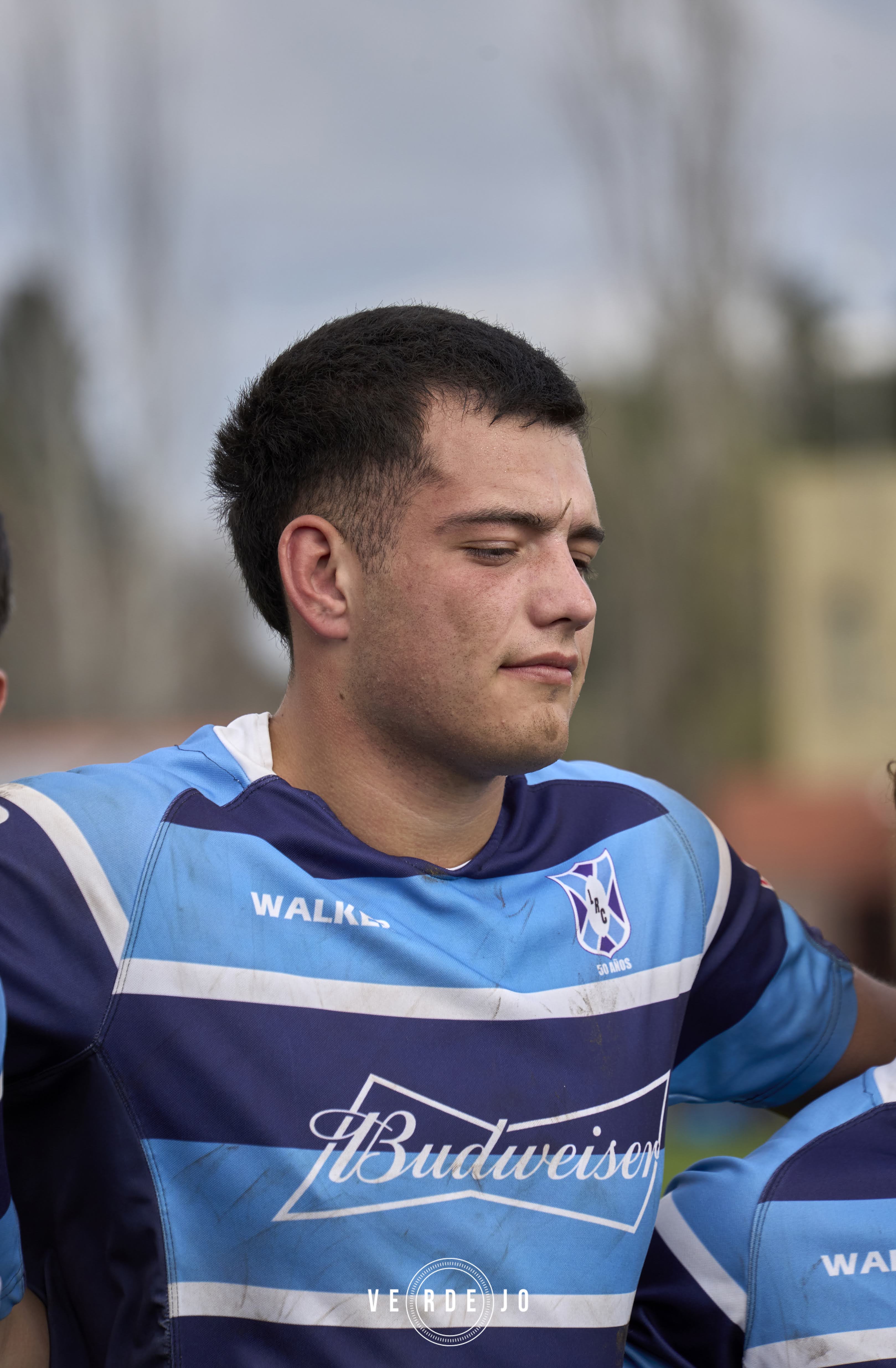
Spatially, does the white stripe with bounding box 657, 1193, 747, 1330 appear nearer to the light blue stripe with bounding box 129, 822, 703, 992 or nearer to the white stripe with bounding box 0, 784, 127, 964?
the light blue stripe with bounding box 129, 822, 703, 992

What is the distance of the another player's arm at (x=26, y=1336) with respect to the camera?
1787 mm

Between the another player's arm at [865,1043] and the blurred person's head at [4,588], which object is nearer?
the another player's arm at [865,1043]

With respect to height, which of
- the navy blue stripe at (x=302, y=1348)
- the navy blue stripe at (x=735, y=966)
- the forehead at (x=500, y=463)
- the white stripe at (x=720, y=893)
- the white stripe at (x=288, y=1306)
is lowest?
the navy blue stripe at (x=302, y=1348)

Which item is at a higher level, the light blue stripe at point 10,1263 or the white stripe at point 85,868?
the white stripe at point 85,868

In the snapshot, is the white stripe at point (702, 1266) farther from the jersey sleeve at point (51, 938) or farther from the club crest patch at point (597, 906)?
the jersey sleeve at point (51, 938)

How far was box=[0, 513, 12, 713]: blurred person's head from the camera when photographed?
7.97 feet

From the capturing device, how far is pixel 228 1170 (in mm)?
1761

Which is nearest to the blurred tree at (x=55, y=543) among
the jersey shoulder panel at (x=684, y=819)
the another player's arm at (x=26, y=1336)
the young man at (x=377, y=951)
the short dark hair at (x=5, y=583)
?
the short dark hair at (x=5, y=583)

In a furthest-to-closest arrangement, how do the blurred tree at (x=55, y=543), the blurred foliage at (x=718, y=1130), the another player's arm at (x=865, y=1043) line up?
the blurred tree at (x=55, y=543)
the blurred foliage at (x=718, y=1130)
the another player's arm at (x=865, y=1043)

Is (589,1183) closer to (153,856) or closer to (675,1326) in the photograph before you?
(675,1326)

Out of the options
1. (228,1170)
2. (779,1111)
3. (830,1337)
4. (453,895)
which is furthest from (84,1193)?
(779,1111)

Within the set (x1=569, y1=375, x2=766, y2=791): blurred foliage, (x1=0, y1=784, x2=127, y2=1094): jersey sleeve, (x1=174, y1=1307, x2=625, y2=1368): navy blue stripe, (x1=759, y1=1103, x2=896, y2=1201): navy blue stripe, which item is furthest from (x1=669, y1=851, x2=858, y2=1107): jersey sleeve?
(x1=569, y1=375, x2=766, y2=791): blurred foliage

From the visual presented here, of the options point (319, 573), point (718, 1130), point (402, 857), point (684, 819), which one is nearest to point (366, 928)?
point (402, 857)

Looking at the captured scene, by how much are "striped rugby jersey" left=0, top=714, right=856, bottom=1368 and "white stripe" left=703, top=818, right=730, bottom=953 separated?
201 mm
